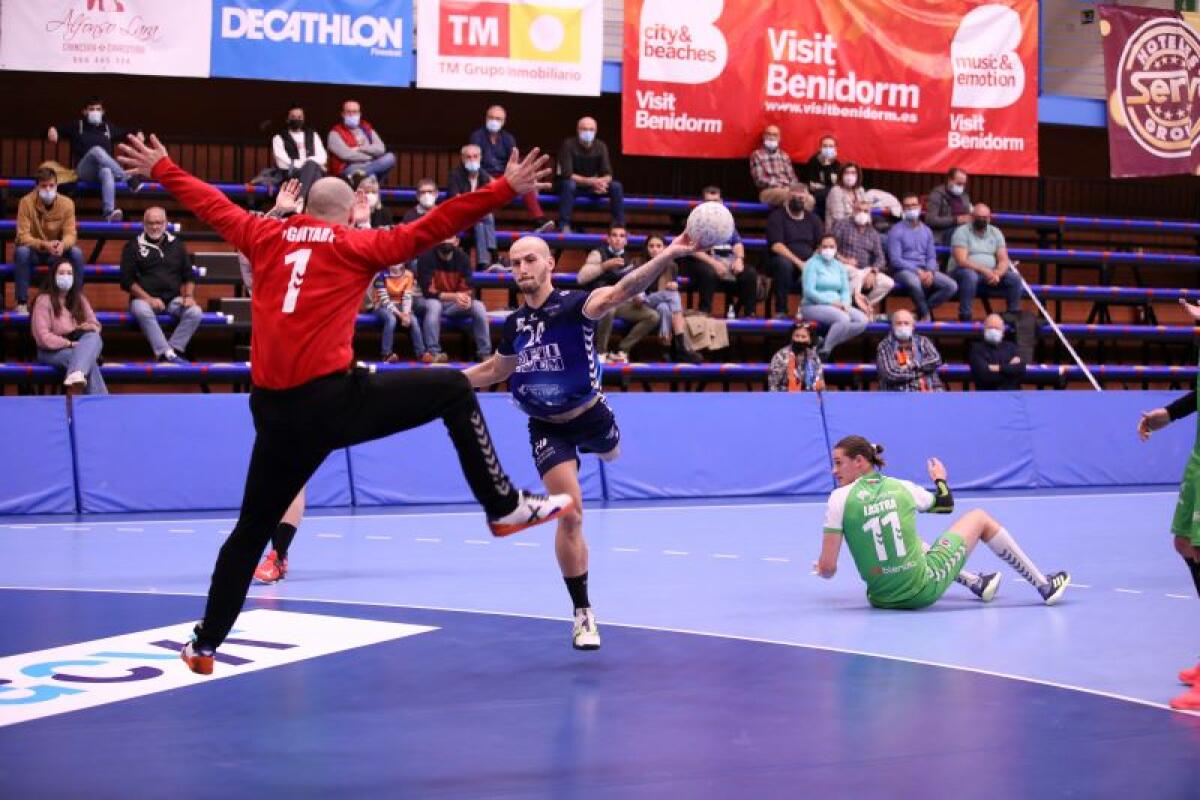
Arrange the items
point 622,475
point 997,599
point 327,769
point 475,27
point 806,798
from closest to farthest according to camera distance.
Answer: point 806,798 → point 327,769 → point 997,599 → point 622,475 → point 475,27

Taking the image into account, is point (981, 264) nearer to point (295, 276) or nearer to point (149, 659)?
point (149, 659)

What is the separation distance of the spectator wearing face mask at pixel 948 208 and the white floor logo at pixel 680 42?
3.94m

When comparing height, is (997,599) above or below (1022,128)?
below

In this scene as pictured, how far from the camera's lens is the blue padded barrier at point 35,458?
16.3 metres

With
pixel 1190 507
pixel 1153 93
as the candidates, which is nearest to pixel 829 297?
pixel 1153 93

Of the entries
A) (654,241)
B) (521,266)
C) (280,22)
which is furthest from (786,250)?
(521,266)

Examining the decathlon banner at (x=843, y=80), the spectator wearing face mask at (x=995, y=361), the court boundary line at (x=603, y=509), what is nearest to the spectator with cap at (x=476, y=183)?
the decathlon banner at (x=843, y=80)

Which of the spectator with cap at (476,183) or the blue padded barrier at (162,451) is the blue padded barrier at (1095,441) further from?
the blue padded barrier at (162,451)

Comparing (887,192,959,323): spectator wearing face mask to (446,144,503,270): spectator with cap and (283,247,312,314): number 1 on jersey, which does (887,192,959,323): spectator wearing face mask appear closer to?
(446,144,503,270): spectator with cap

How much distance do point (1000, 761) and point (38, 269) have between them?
52.1 ft

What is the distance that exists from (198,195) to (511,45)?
51.1ft

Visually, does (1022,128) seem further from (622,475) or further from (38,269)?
(38,269)

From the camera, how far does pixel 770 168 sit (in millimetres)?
24188

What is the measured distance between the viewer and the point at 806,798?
6.02 meters
